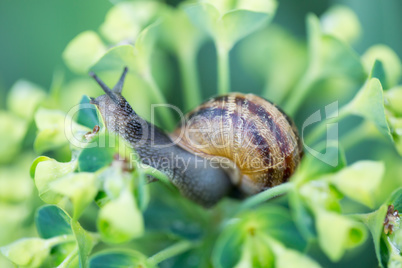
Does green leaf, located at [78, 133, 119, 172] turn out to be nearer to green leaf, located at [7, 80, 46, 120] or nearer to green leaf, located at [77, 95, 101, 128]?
green leaf, located at [77, 95, 101, 128]

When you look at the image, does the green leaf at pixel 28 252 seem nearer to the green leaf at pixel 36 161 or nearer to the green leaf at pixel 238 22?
the green leaf at pixel 36 161

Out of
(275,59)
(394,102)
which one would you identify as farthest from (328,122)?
(275,59)

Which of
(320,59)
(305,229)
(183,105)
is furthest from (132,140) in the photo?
(183,105)

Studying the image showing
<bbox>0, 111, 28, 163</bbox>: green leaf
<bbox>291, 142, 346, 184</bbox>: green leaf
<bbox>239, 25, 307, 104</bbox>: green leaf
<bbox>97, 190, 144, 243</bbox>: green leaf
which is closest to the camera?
<bbox>97, 190, 144, 243</bbox>: green leaf

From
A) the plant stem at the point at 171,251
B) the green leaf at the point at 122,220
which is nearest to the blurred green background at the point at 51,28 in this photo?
the plant stem at the point at 171,251

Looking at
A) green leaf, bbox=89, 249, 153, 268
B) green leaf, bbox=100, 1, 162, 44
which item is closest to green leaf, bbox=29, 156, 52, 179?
green leaf, bbox=89, 249, 153, 268

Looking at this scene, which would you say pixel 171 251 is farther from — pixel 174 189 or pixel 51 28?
pixel 51 28
